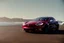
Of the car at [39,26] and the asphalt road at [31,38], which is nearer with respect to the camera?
the asphalt road at [31,38]

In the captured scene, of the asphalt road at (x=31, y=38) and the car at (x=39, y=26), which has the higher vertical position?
the car at (x=39, y=26)

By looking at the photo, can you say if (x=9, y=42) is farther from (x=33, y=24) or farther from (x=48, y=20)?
(x=48, y=20)

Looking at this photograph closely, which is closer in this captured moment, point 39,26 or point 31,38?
point 31,38

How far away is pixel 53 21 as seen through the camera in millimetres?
19000

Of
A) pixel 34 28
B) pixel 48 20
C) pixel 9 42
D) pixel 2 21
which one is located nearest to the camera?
pixel 9 42

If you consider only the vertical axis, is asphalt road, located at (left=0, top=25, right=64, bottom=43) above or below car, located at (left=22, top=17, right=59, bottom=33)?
below

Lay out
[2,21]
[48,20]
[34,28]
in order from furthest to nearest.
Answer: [2,21]
[48,20]
[34,28]

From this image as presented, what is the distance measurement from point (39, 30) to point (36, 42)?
19.3 ft

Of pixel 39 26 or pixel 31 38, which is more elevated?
pixel 39 26

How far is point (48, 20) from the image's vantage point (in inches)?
727

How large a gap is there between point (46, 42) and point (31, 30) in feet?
20.1

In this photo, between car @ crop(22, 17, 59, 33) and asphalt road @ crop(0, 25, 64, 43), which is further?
car @ crop(22, 17, 59, 33)

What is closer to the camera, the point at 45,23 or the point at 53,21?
the point at 45,23

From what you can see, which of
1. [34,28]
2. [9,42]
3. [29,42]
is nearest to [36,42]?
[29,42]
